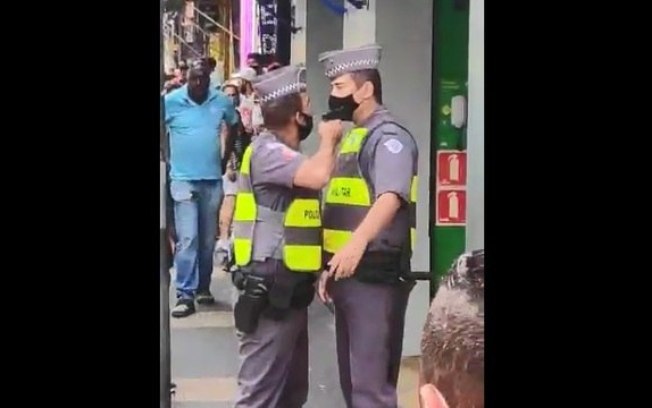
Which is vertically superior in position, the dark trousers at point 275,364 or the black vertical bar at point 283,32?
the black vertical bar at point 283,32

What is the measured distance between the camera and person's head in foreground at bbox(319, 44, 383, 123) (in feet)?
5.95

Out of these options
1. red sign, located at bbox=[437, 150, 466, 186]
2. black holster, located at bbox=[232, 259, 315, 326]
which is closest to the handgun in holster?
black holster, located at bbox=[232, 259, 315, 326]

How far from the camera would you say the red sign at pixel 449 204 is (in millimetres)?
1838

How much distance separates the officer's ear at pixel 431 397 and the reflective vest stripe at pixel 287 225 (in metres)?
0.31

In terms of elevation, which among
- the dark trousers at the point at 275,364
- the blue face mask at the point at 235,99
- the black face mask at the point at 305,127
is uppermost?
the blue face mask at the point at 235,99

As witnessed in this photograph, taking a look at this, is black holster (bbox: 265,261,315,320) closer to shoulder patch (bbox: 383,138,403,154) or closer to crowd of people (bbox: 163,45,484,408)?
crowd of people (bbox: 163,45,484,408)

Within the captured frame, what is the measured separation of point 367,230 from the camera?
1823 mm

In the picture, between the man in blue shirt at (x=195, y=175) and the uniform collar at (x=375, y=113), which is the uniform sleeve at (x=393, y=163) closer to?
the uniform collar at (x=375, y=113)

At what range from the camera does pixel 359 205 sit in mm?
1822

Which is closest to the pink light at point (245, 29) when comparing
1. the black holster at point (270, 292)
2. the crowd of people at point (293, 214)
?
the crowd of people at point (293, 214)
